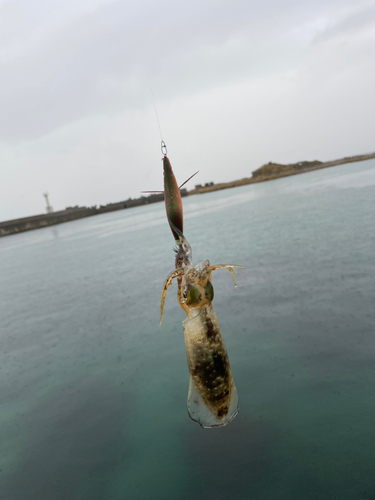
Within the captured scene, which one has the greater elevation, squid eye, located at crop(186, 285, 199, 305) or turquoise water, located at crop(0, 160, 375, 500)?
squid eye, located at crop(186, 285, 199, 305)

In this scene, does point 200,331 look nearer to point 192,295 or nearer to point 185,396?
point 192,295

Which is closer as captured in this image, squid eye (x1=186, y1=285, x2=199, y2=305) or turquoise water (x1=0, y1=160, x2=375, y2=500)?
squid eye (x1=186, y1=285, x2=199, y2=305)

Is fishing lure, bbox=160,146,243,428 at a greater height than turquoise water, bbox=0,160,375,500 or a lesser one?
greater

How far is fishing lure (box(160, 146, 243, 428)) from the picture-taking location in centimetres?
289

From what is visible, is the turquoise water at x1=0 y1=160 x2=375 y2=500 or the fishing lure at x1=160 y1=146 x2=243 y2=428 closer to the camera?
the fishing lure at x1=160 y1=146 x2=243 y2=428

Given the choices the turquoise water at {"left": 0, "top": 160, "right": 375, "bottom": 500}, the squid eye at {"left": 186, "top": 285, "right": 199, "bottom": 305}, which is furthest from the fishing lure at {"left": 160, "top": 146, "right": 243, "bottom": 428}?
the turquoise water at {"left": 0, "top": 160, "right": 375, "bottom": 500}

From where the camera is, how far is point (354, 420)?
4375 mm

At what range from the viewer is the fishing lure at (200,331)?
289 cm

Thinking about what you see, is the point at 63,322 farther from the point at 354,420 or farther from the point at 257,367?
the point at 354,420

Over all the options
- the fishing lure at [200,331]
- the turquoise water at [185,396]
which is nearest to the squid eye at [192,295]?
the fishing lure at [200,331]

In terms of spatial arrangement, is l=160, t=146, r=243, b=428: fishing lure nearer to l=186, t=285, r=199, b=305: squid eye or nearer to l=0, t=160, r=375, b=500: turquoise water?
l=186, t=285, r=199, b=305: squid eye

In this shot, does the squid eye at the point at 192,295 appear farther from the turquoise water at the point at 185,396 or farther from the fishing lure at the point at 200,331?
the turquoise water at the point at 185,396

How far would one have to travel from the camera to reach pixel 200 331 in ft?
10.5

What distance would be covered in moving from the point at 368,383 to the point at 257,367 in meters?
1.66
